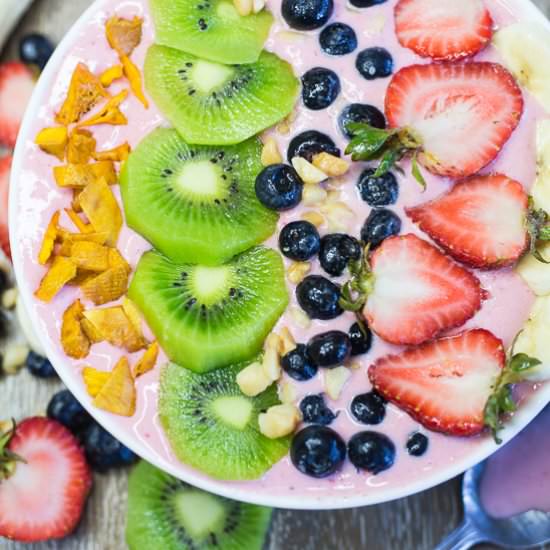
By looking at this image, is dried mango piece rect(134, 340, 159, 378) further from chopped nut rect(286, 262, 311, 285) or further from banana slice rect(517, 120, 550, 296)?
banana slice rect(517, 120, 550, 296)

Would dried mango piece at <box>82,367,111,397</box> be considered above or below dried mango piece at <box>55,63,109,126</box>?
below

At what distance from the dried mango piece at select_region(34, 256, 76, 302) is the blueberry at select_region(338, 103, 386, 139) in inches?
18.3

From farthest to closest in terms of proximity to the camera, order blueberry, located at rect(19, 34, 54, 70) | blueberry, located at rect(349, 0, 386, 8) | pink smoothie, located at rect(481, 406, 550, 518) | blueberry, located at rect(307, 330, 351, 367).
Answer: blueberry, located at rect(19, 34, 54, 70) < pink smoothie, located at rect(481, 406, 550, 518) < blueberry, located at rect(349, 0, 386, 8) < blueberry, located at rect(307, 330, 351, 367)

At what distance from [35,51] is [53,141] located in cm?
44

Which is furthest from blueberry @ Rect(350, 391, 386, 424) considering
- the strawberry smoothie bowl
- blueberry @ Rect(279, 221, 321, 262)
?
blueberry @ Rect(279, 221, 321, 262)

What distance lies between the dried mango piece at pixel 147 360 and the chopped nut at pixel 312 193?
320 mm

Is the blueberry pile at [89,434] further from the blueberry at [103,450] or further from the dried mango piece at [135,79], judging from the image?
the dried mango piece at [135,79]

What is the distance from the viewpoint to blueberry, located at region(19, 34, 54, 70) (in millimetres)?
1774

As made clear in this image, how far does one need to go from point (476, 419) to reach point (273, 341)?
0.32 metres

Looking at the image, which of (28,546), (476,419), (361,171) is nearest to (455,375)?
(476,419)

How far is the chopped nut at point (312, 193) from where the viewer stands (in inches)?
52.9

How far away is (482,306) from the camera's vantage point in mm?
1354

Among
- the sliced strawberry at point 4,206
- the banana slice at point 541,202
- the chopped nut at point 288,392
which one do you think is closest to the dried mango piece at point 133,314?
the chopped nut at point 288,392

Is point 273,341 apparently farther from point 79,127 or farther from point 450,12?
point 450,12
